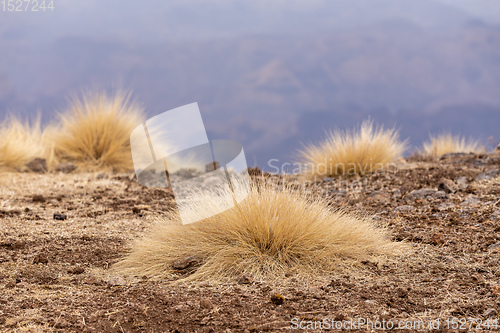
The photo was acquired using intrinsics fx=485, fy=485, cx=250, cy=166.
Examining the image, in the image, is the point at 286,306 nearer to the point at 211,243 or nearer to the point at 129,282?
the point at 211,243

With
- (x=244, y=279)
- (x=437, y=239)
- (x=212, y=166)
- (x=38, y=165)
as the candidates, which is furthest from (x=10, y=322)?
(x=38, y=165)

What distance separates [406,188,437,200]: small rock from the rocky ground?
0.06 feet

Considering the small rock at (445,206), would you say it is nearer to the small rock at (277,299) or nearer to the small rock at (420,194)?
the small rock at (420,194)

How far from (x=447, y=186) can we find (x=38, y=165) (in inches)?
258

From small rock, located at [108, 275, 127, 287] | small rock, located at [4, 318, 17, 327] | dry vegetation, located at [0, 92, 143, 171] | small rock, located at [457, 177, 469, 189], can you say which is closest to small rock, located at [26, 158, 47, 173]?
dry vegetation, located at [0, 92, 143, 171]

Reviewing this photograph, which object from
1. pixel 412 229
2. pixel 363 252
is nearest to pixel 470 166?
pixel 412 229

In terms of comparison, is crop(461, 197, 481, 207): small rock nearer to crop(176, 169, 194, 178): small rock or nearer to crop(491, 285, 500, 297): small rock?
crop(491, 285, 500, 297): small rock

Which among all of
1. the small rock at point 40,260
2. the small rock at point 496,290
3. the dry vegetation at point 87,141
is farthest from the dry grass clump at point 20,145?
the small rock at point 496,290

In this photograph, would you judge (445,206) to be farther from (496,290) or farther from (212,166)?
(212,166)

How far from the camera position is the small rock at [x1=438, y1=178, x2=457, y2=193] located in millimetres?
5558

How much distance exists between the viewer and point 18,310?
2.70 m

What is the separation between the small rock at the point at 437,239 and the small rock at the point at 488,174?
2.57m

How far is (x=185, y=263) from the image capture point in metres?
3.22

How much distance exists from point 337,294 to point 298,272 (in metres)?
0.38
